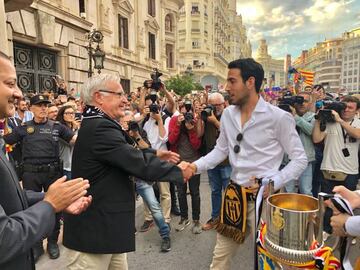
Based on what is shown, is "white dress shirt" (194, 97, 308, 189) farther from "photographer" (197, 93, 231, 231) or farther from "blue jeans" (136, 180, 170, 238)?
"photographer" (197, 93, 231, 231)

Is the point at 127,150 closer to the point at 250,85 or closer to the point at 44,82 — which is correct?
the point at 250,85

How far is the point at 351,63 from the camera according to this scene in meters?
126

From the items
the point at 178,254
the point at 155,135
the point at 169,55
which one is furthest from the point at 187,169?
the point at 169,55

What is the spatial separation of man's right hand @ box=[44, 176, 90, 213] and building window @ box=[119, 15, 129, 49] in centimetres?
2305

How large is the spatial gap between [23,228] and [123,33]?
79.4 feet

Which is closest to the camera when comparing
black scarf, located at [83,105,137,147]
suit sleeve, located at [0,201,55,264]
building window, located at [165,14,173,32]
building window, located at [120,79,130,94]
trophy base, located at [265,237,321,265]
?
suit sleeve, located at [0,201,55,264]

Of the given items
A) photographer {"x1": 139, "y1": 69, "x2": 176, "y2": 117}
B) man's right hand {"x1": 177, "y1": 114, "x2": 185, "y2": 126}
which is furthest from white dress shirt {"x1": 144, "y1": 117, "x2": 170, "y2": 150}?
photographer {"x1": 139, "y1": 69, "x2": 176, "y2": 117}

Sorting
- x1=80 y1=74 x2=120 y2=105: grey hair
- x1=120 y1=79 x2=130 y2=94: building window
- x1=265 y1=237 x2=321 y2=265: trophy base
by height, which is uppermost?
x1=120 y1=79 x2=130 y2=94: building window

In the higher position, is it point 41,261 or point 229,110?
point 229,110

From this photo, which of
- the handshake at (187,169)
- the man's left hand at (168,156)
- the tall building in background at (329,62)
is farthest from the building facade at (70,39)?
the tall building in background at (329,62)

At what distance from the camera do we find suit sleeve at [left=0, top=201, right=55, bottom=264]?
1.33 m

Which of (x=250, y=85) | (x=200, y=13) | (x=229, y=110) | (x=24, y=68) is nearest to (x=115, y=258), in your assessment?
(x=229, y=110)

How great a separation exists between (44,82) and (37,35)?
6.20 ft

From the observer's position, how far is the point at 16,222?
4.57 feet
